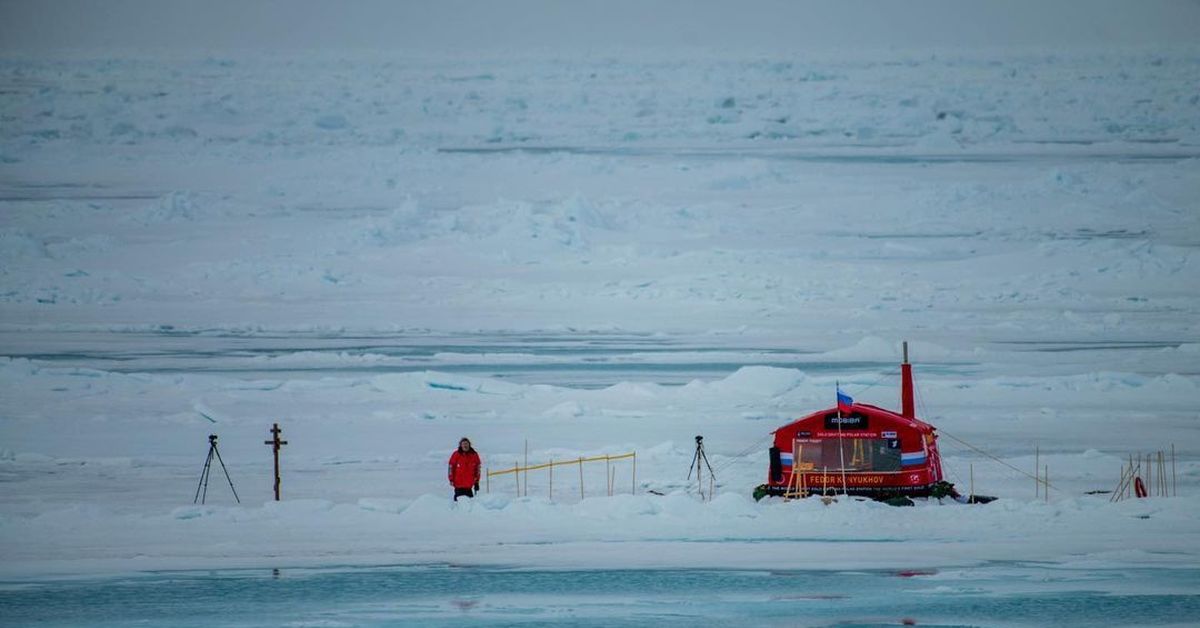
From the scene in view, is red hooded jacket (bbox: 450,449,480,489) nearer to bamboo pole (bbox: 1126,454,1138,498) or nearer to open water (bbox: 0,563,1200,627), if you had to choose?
open water (bbox: 0,563,1200,627)

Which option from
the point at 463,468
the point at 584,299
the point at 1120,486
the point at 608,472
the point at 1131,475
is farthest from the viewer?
the point at 584,299

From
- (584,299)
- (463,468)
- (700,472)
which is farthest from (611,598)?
(584,299)

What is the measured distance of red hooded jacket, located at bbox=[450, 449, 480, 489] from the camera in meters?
15.9

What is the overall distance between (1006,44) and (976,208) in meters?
A: 7.76

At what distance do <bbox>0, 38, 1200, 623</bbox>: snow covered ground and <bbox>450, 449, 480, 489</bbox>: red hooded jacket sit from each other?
210mm

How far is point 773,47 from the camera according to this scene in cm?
4978

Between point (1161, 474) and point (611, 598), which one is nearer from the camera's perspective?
point (611, 598)

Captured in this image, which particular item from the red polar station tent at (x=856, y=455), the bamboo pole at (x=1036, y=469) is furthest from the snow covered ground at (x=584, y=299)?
the red polar station tent at (x=856, y=455)

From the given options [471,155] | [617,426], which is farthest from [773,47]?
[617,426]

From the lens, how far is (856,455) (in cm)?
1675

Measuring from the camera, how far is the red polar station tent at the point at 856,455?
54.6ft

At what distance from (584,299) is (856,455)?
20387 mm

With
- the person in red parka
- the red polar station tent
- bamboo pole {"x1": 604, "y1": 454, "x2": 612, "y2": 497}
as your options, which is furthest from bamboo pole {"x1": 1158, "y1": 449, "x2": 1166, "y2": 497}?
the person in red parka

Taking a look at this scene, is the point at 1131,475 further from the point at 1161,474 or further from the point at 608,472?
the point at 608,472
